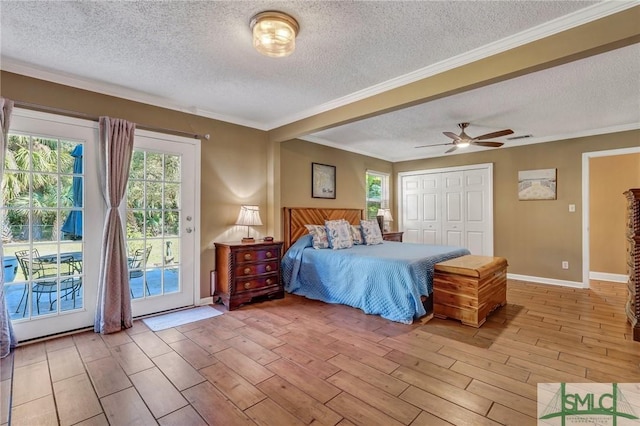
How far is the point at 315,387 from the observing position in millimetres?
1991

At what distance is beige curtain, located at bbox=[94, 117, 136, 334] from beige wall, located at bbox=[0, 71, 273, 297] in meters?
0.27

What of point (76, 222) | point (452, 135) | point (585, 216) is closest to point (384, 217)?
point (452, 135)

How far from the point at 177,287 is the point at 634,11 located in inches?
179

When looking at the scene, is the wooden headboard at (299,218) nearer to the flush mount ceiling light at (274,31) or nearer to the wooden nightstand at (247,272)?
the wooden nightstand at (247,272)

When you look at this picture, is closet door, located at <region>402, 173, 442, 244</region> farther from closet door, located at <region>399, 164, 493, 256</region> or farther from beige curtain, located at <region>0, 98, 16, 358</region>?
beige curtain, located at <region>0, 98, 16, 358</region>

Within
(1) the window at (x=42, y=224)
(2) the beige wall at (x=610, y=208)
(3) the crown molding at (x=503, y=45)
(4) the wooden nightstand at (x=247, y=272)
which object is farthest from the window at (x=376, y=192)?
(1) the window at (x=42, y=224)

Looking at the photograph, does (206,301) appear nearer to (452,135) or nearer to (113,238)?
(113,238)

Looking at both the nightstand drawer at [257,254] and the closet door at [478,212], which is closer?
the nightstand drawer at [257,254]

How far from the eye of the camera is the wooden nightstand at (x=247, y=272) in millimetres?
3609

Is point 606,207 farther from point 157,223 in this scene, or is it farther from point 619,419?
point 157,223

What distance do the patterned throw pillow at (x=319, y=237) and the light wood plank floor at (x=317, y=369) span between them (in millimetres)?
1163

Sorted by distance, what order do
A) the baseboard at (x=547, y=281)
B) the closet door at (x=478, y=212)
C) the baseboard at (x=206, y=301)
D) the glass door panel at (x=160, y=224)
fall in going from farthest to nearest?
the closet door at (x=478, y=212) → the baseboard at (x=547, y=281) → the baseboard at (x=206, y=301) → the glass door panel at (x=160, y=224)

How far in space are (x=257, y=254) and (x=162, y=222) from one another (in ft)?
3.81

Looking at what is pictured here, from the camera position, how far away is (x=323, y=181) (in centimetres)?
533
